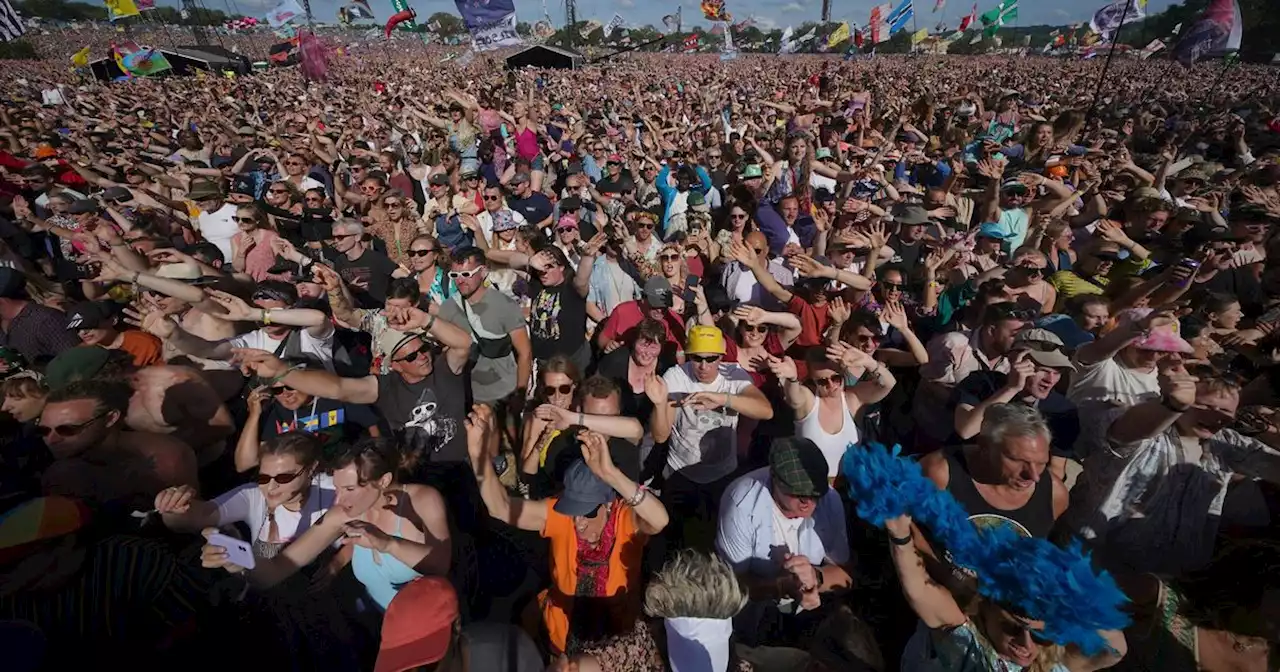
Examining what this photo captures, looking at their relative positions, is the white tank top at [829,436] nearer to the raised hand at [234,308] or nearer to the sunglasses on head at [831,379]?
the sunglasses on head at [831,379]

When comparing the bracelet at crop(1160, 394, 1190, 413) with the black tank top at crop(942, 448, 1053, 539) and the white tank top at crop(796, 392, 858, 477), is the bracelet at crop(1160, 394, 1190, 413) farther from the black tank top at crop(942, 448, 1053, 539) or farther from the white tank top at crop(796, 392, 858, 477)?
the white tank top at crop(796, 392, 858, 477)

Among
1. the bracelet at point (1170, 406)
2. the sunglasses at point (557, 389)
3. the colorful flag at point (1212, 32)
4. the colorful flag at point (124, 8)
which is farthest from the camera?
the colorful flag at point (124, 8)

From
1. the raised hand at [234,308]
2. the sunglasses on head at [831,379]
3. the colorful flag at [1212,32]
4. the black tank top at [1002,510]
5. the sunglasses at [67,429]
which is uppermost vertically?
the colorful flag at [1212,32]

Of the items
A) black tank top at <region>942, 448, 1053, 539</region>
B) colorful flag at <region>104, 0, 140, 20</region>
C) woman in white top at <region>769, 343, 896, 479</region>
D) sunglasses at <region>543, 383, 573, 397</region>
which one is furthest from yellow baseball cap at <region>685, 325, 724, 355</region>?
colorful flag at <region>104, 0, 140, 20</region>

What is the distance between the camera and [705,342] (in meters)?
3.19

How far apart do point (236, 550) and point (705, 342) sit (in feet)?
7.80

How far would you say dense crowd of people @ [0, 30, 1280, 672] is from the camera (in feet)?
6.64

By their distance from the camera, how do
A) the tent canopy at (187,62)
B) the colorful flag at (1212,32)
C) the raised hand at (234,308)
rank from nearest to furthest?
the raised hand at (234,308) → the colorful flag at (1212,32) → the tent canopy at (187,62)

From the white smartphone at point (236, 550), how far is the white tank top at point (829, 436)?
102 inches

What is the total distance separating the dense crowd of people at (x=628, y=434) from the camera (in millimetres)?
2023

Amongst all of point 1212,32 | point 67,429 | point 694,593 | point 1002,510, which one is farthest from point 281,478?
point 1212,32

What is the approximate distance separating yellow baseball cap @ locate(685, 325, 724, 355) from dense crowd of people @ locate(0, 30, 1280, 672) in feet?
0.08

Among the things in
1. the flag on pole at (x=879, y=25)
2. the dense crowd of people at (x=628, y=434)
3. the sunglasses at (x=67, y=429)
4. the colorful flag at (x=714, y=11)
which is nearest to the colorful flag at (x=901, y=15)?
the flag on pole at (x=879, y=25)

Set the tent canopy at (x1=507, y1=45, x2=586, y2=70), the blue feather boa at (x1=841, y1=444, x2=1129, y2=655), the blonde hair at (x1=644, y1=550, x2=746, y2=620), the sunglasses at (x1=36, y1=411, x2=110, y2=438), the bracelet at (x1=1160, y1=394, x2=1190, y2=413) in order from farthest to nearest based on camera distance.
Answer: the tent canopy at (x1=507, y1=45, x2=586, y2=70) < the sunglasses at (x1=36, y1=411, x2=110, y2=438) < the bracelet at (x1=1160, y1=394, x2=1190, y2=413) < the blonde hair at (x1=644, y1=550, x2=746, y2=620) < the blue feather boa at (x1=841, y1=444, x2=1129, y2=655)
